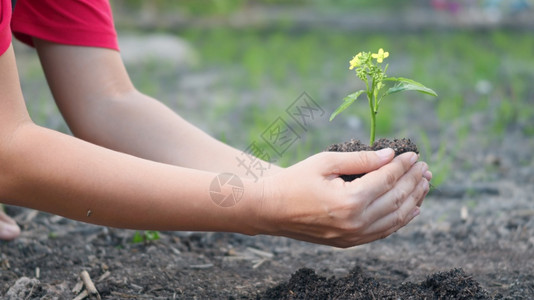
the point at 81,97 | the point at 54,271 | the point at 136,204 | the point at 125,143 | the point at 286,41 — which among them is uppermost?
the point at 286,41

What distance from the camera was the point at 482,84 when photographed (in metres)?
4.16

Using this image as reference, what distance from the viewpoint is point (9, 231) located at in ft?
6.05

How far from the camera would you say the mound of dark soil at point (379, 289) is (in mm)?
1311

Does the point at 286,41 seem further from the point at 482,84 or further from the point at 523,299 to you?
the point at 523,299

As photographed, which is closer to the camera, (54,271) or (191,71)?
(54,271)

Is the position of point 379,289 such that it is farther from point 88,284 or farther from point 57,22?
point 57,22

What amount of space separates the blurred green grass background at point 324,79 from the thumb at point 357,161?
105 centimetres

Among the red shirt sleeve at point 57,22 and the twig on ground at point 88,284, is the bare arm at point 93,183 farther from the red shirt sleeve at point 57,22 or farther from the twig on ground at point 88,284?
the red shirt sleeve at point 57,22

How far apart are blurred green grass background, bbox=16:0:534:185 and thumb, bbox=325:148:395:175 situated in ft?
3.45

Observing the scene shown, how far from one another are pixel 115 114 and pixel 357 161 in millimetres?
795

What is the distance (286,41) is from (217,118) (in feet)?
10.8

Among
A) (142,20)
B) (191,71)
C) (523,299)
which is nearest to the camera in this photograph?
(523,299)

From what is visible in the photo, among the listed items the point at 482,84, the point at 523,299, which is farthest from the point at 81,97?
the point at 482,84

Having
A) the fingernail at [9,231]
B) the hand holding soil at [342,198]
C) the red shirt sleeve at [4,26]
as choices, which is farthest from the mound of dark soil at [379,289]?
the fingernail at [9,231]
